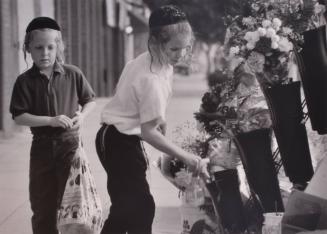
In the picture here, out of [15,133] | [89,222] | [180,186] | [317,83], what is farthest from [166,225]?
[15,133]

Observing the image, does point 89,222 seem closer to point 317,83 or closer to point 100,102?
point 317,83

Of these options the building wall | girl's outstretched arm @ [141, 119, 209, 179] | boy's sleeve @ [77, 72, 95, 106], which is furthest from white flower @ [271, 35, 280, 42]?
the building wall

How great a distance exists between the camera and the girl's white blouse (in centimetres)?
326

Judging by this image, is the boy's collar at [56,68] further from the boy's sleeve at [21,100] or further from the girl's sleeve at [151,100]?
the girl's sleeve at [151,100]

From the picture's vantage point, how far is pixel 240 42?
395 cm

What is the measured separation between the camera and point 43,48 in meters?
3.88

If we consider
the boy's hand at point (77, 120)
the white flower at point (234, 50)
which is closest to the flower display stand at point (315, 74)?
the white flower at point (234, 50)

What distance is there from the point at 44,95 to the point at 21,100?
131mm

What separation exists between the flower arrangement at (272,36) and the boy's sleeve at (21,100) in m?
1.18

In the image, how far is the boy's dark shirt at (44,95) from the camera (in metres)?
3.88

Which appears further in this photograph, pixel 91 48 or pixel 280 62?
pixel 91 48

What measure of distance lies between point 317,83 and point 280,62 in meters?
0.43

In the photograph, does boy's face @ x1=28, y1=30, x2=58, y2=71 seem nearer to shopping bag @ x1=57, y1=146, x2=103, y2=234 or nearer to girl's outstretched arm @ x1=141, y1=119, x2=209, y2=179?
shopping bag @ x1=57, y1=146, x2=103, y2=234

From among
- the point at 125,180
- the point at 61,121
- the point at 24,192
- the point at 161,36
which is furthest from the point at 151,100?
the point at 24,192
